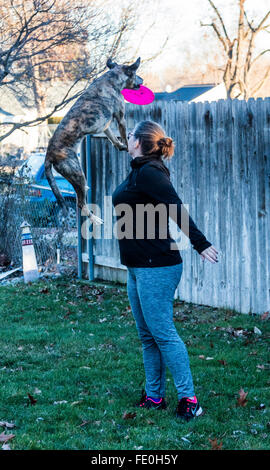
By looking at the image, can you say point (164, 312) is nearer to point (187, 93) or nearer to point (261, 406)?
point (261, 406)

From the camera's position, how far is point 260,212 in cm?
711

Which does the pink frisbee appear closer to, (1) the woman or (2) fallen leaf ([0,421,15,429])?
(1) the woman

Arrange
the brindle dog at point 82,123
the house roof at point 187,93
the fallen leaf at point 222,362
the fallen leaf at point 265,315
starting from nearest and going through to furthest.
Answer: the brindle dog at point 82,123 → the fallen leaf at point 222,362 → the fallen leaf at point 265,315 → the house roof at point 187,93

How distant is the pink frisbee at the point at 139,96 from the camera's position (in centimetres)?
343

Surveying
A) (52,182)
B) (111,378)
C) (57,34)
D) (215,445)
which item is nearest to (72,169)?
(52,182)

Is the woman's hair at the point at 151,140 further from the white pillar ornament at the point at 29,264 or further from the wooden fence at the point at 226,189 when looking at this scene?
the white pillar ornament at the point at 29,264

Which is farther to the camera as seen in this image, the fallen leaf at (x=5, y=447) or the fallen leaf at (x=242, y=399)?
the fallen leaf at (x=242, y=399)

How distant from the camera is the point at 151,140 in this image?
4.18 meters

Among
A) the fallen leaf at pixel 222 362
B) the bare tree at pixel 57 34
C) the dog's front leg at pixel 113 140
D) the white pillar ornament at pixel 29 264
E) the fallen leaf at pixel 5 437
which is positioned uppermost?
the bare tree at pixel 57 34

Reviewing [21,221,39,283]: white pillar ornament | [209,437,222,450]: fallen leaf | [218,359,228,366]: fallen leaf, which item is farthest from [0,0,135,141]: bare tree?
[209,437,222,450]: fallen leaf

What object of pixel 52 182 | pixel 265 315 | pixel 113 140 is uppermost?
pixel 113 140

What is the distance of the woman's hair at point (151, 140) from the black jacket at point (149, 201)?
51mm

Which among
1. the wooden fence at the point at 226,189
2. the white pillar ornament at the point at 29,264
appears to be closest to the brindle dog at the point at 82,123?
the wooden fence at the point at 226,189

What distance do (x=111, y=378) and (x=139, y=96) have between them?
9.29ft
